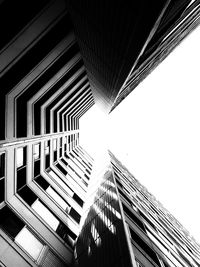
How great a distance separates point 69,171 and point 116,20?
18.1m

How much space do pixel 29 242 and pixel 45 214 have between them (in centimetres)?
268

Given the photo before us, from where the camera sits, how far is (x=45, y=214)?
41.5 feet

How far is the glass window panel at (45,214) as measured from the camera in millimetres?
12293

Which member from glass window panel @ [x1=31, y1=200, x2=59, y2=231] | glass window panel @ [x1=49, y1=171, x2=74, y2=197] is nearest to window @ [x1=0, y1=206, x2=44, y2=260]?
glass window panel @ [x1=31, y1=200, x2=59, y2=231]

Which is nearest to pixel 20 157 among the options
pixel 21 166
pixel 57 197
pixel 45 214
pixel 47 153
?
pixel 21 166

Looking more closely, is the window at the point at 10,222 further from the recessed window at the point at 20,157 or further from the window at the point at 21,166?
the recessed window at the point at 20,157

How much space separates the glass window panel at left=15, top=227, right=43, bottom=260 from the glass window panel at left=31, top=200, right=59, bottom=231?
168 centimetres

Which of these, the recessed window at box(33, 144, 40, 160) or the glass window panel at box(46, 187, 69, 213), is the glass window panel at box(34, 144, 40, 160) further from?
the glass window panel at box(46, 187, 69, 213)

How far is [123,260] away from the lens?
6250mm

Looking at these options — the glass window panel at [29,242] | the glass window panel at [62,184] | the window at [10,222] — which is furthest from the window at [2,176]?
the glass window panel at [62,184]

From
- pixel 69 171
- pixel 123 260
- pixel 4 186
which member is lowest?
pixel 123 260

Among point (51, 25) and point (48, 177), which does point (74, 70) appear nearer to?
point (51, 25)

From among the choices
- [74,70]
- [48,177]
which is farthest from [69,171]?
[74,70]

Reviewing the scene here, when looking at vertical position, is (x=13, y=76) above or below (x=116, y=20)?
above
